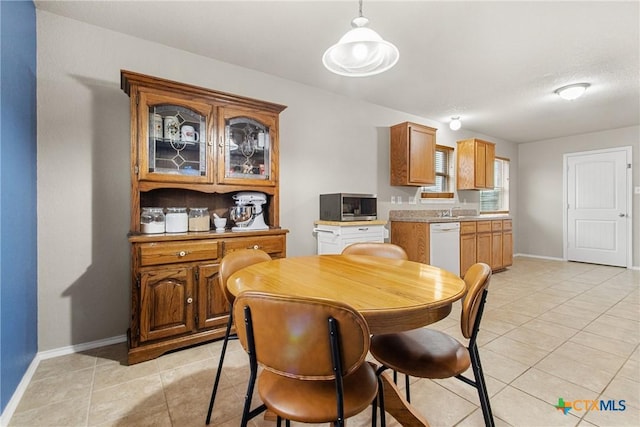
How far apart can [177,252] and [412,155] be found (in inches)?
130

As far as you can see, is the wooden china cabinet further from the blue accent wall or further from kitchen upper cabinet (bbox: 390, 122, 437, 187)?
kitchen upper cabinet (bbox: 390, 122, 437, 187)

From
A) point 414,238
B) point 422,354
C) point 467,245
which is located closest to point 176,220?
point 422,354

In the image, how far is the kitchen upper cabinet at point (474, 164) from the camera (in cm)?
509

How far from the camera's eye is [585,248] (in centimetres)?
579

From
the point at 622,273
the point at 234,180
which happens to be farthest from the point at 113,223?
the point at 622,273

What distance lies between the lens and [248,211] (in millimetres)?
2826

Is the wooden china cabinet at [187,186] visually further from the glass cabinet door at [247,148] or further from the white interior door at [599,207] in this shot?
the white interior door at [599,207]

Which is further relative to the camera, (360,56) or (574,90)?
(574,90)

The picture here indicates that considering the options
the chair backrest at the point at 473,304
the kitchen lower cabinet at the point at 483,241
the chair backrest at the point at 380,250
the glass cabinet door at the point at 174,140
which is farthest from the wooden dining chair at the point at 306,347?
the kitchen lower cabinet at the point at 483,241

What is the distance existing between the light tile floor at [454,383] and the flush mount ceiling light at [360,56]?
2.06 metres

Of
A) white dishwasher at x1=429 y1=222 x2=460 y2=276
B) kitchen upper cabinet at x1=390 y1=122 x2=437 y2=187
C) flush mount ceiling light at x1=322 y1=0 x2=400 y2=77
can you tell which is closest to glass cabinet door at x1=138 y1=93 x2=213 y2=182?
flush mount ceiling light at x1=322 y1=0 x2=400 y2=77

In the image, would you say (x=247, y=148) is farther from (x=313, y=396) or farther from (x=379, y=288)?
(x=313, y=396)

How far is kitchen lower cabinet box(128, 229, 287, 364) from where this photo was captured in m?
2.11

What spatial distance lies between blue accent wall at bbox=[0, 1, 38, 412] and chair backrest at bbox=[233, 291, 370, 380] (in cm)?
161
